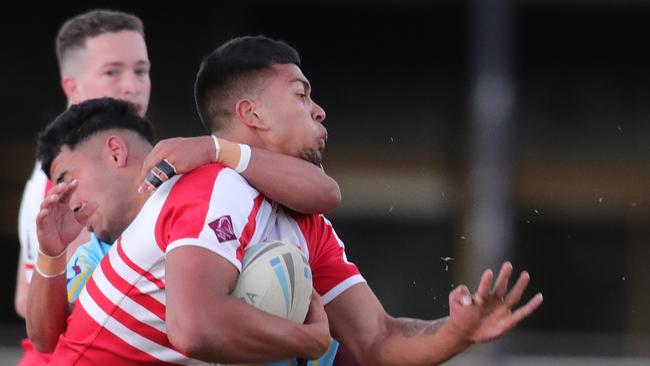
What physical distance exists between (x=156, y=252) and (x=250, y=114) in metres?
0.55

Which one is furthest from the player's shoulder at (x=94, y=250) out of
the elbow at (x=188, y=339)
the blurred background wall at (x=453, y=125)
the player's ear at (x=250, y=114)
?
the blurred background wall at (x=453, y=125)

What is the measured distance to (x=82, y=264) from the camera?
455cm

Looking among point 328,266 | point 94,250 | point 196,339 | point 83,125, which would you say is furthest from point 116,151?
point 196,339

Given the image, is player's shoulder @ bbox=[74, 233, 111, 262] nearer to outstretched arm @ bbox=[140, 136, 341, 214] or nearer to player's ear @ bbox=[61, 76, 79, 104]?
outstretched arm @ bbox=[140, 136, 341, 214]

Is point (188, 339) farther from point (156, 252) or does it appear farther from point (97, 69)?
point (97, 69)

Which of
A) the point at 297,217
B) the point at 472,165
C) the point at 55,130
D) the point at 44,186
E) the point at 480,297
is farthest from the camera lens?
the point at 472,165

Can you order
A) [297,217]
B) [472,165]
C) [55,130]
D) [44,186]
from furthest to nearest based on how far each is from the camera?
[472,165] → [44,186] → [55,130] → [297,217]

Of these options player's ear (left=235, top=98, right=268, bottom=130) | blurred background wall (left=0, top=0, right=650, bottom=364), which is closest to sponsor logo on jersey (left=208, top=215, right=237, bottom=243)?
player's ear (left=235, top=98, right=268, bottom=130)

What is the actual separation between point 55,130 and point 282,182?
3.45ft

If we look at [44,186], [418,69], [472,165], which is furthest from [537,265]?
[44,186]

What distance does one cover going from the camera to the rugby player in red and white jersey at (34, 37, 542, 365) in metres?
3.51

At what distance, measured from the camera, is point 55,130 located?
14.7 feet

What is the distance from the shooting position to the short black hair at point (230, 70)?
402 cm

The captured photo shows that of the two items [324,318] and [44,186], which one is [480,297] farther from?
[44,186]
